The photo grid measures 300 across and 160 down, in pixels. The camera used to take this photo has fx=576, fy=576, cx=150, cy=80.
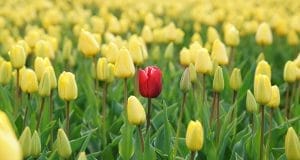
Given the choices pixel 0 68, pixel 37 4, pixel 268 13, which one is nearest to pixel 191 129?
pixel 0 68

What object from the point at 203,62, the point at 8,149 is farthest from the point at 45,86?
the point at 8,149

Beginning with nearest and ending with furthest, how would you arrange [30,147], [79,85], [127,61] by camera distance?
[30,147] → [127,61] → [79,85]

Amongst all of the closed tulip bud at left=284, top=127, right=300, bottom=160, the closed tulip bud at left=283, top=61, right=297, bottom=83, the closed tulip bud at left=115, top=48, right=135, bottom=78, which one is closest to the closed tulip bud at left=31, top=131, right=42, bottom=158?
the closed tulip bud at left=115, top=48, right=135, bottom=78

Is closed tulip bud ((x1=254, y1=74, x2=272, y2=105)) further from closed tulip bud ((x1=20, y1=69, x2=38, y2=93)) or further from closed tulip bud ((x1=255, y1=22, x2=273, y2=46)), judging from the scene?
closed tulip bud ((x1=255, y1=22, x2=273, y2=46))

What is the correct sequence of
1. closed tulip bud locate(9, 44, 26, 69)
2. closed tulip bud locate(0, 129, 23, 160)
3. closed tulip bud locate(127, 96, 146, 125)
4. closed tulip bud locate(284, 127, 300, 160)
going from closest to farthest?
closed tulip bud locate(0, 129, 23, 160), closed tulip bud locate(284, 127, 300, 160), closed tulip bud locate(127, 96, 146, 125), closed tulip bud locate(9, 44, 26, 69)

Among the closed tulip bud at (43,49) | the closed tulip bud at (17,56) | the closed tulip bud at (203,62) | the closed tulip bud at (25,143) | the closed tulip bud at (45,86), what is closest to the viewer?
the closed tulip bud at (25,143)

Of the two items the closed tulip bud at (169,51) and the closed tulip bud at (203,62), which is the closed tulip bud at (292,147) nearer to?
the closed tulip bud at (203,62)

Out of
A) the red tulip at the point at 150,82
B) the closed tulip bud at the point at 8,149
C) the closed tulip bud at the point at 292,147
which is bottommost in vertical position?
the closed tulip bud at the point at 292,147

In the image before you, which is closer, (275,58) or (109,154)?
(109,154)

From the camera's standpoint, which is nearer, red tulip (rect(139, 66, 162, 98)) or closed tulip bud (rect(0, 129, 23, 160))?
closed tulip bud (rect(0, 129, 23, 160))

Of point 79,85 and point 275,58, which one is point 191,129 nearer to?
point 79,85

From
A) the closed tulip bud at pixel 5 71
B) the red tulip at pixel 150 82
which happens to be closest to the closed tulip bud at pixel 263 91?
the red tulip at pixel 150 82
